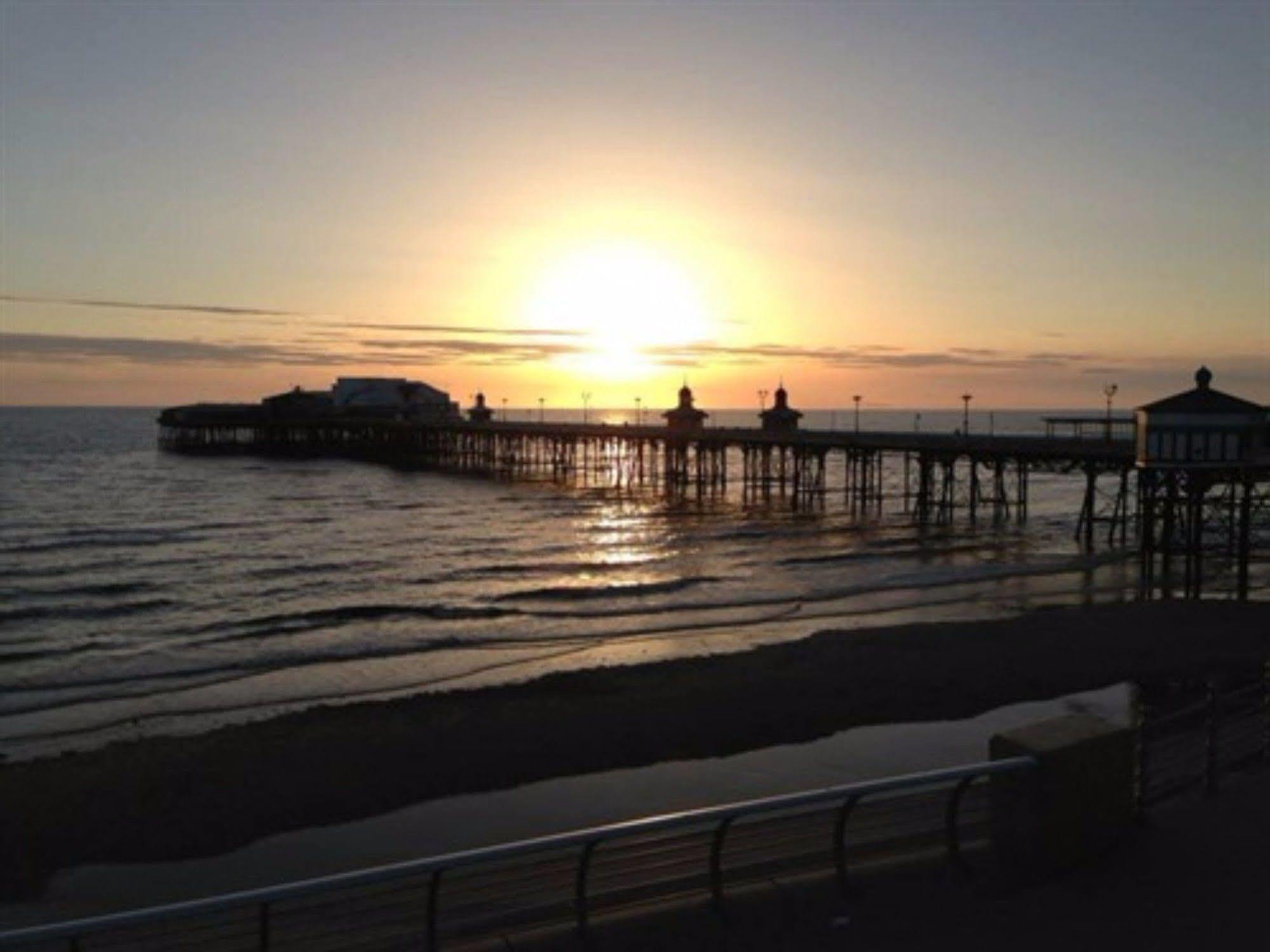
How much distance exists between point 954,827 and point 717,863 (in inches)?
56.3

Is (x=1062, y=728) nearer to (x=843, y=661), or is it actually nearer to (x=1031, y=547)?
(x=843, y=661)

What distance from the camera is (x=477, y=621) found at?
24.7 metres

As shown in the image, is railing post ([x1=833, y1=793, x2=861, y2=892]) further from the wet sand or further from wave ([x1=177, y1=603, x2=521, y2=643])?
wave ([x1=177, y1=603, x2=521, y2=643])

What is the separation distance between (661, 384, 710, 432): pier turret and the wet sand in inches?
1869

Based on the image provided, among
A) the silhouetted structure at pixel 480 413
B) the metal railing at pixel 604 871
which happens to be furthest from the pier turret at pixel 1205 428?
the silhouetted structure at pixel 480 413

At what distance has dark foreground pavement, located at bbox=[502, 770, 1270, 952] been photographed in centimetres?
538

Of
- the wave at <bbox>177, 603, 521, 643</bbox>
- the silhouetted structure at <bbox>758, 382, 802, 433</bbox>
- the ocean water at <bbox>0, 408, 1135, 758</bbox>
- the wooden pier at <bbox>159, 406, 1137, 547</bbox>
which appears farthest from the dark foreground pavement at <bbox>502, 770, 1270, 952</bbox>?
the silhouetted structure at <bbox>758, 382, 802, 433</bbox>

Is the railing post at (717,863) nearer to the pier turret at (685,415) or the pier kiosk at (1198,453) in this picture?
the pier kiosk at (1198,453)

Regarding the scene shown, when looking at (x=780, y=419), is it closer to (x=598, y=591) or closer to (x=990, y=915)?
(x=598, y=591)

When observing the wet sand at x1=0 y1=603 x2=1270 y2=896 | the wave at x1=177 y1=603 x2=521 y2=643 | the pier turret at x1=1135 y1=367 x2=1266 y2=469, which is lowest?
the wave at x1=177 y1=603 x2=521 y2=643

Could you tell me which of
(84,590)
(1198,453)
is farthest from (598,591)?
(1198,453)

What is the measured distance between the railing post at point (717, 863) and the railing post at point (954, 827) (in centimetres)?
133

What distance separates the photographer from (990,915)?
5.64 metres

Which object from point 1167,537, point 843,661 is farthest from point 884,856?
point 1167,537
